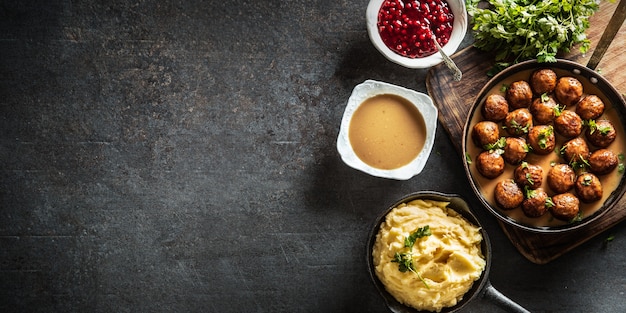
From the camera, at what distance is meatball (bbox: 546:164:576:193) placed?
3809 mm

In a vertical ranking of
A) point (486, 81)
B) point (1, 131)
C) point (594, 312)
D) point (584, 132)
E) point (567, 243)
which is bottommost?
point (594, 312)

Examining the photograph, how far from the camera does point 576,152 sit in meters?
3.83

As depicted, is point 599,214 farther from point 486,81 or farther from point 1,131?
point 1,131

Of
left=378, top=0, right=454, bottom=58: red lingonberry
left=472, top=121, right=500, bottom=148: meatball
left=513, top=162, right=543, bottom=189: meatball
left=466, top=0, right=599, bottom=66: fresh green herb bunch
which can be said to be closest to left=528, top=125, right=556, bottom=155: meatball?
left=513, top=162, right=543, bottom=189: meatball

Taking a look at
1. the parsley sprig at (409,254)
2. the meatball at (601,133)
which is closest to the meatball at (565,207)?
the meatball at (601,133)

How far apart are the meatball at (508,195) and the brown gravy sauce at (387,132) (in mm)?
553

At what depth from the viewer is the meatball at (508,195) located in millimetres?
3807

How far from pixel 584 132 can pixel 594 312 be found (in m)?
1.20

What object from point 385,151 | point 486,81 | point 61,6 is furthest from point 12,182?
point 486,81

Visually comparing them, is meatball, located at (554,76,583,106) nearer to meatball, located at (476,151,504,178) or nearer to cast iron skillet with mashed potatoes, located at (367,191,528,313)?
meatball, located at (476,151,504,178)

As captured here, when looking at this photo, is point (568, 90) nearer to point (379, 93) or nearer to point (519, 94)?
point (519, 94)

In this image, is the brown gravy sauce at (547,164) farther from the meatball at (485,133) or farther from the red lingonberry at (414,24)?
the red lingonberry at (414,24)

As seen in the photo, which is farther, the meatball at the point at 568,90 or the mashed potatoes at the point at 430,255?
the meatball at the point at 568,90

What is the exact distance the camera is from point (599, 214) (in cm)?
381
